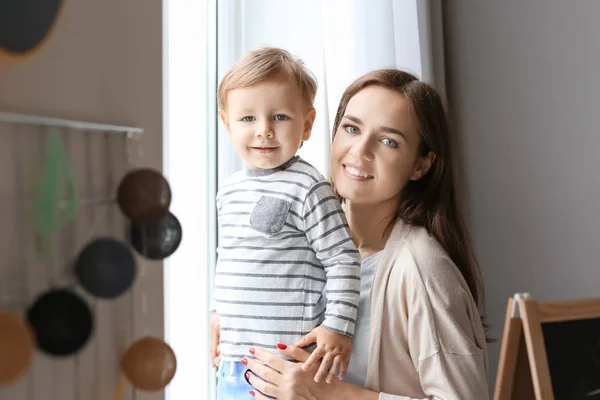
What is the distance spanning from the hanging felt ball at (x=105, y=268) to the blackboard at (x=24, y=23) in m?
0.21

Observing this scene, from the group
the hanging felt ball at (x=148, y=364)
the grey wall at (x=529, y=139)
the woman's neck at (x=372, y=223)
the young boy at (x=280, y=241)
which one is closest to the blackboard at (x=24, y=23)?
the hanging felt ball at (x=148, y=364)

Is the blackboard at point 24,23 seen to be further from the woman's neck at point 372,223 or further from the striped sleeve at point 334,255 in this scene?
the woman's neck at point 372,223

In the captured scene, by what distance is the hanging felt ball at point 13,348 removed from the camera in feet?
2.03

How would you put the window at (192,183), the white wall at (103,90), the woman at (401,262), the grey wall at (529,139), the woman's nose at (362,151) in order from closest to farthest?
1. the white wall at (103,90)
2. the woman at (401,262)
3. the woman's nose at (362,151)
4. the window at (192,183)
5. the grey wall at (529,139)

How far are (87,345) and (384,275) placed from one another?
754mm

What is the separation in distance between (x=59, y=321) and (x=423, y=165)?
1.02 metres

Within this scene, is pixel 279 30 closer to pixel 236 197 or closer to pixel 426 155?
pixel 426 155

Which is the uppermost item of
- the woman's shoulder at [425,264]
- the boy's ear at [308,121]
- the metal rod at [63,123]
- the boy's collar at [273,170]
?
the boy's ear at [308,121]

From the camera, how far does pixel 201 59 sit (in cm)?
171

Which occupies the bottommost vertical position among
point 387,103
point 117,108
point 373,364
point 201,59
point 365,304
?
point 373,364

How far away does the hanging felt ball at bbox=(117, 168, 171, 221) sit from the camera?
2.63ft

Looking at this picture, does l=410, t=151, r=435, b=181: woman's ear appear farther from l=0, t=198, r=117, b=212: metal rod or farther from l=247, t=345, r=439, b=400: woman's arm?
l=0, t=198, r=117, b=212: metal rod

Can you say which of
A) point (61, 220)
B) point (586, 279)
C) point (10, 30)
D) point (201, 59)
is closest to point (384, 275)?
point (201, 59)

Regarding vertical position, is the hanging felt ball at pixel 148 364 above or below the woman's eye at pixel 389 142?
below
